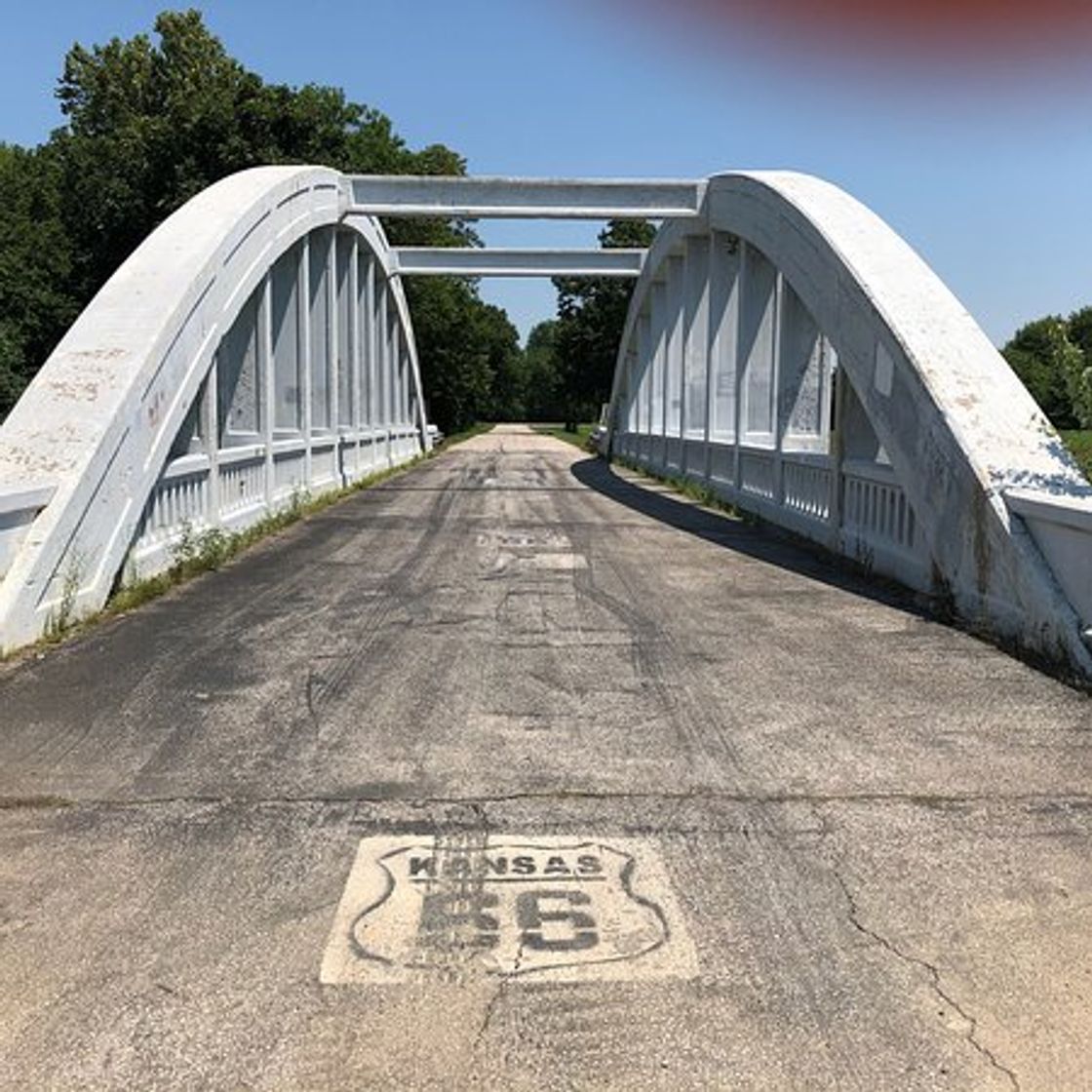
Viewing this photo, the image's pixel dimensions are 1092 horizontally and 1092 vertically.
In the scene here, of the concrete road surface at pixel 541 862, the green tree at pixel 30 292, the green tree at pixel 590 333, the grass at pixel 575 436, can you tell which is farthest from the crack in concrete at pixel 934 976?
the green tree at pixel 590 333

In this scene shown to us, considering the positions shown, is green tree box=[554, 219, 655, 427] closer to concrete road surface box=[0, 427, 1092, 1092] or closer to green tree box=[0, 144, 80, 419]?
green tree box=[0, 144, 80, 419]

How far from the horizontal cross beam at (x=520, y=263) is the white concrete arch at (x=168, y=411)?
8165mm

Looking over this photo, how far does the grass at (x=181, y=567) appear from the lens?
711 centimetres

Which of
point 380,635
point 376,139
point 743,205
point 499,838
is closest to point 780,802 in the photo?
point 499,838

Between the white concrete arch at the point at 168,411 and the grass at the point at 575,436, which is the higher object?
the white concrete arch at the point at 168,411

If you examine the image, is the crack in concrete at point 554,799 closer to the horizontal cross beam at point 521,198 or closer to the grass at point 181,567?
the grass at point 181,567

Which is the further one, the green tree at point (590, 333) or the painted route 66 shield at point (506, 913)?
the green tree at point (590, 333)

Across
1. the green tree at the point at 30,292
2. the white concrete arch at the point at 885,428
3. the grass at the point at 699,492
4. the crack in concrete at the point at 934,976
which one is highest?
the green tree at the point at 30,292

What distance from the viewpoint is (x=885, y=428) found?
30.3 feet

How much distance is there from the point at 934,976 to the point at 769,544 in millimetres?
9622

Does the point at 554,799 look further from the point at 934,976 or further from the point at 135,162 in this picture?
the point at 135,162

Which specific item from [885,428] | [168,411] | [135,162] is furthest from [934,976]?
[135,162]

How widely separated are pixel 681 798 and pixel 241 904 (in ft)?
5.49

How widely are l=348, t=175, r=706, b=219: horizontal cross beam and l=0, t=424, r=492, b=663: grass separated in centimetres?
571
